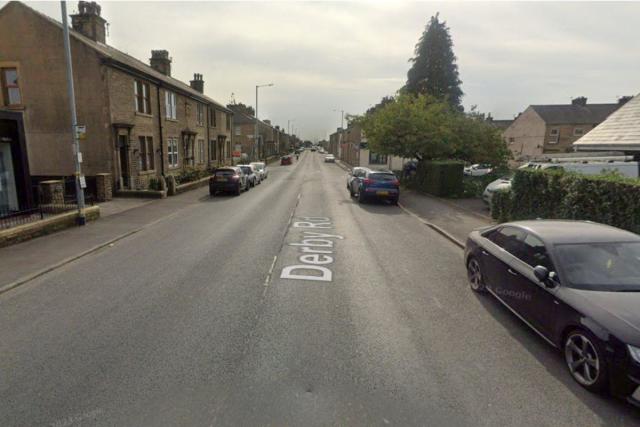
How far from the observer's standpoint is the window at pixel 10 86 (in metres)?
17.7

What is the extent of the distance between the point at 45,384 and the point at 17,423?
0.58 meters

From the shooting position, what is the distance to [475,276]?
6.50 meters

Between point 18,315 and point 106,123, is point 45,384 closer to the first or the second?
point 18,315

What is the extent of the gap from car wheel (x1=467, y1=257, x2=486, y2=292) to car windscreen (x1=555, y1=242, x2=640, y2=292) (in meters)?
1.74

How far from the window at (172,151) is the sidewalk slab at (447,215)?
15717 millimetres

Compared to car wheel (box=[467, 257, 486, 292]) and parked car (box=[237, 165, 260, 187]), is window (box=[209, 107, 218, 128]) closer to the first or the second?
parked car (box=[237, 165, 260, 187])

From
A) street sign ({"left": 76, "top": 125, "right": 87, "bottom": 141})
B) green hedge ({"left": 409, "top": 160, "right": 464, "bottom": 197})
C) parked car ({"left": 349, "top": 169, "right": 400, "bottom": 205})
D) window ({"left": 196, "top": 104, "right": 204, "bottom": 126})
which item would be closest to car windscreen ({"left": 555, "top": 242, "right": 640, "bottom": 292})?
parked car ({"left": 349, "top": 169, "right": 400, "bottom": 205})

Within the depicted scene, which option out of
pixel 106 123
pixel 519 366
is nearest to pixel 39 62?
pixel 106 123

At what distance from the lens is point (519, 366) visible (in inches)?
165

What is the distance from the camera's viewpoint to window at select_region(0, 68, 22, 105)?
697 inches

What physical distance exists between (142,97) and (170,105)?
389 centimetres

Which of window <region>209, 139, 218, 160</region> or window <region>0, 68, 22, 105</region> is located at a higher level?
window <region>0, 68, 22, 105</region>

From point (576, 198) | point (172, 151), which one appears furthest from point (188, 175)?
point (576, 198)

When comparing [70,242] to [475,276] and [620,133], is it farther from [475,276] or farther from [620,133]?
[620,133]
